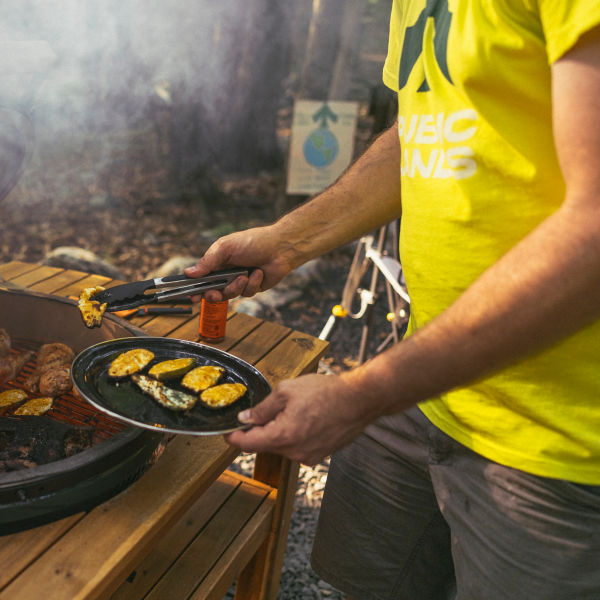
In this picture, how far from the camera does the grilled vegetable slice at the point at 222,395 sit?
1.65 meters

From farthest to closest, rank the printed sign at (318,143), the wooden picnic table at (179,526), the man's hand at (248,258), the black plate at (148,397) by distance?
the printed sign at (318,143)
the man's hand at (248,258)
the black plate at (148,397)
the wooden picnic table at (179,526)

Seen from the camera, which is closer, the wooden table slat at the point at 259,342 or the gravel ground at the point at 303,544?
the wooden table slat at the point at 259,342

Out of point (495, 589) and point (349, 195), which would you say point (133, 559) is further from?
point (349, 195)

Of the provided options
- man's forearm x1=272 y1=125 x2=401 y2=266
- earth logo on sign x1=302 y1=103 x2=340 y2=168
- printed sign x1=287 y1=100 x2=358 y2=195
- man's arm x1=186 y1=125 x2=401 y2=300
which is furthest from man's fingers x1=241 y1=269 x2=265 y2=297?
earth logo on sign x1=302 y1=103 x2=340 y2=168

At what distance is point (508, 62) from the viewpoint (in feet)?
3.95

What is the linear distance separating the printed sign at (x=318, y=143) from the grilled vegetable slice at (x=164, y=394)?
3438mm

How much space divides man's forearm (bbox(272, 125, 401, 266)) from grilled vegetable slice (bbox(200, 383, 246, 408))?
562 millimetres

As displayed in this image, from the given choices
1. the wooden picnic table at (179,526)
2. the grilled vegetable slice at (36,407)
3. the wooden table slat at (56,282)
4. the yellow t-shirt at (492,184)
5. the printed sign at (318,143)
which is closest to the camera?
the yellow t-shirt at (492,184)

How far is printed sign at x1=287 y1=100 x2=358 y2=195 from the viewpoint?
4906 mm

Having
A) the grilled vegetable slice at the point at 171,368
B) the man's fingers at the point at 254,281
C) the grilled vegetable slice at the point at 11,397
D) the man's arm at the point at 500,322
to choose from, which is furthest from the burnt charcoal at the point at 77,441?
the man's fingers at the point at 254,281

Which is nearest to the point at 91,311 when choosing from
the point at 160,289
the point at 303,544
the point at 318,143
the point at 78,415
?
the point at 160,289

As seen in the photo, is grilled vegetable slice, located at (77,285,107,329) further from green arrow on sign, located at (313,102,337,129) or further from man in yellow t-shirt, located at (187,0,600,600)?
green arrow on sign, located at (313,102,337,129)

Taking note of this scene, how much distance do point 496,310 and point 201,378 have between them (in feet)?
3.04

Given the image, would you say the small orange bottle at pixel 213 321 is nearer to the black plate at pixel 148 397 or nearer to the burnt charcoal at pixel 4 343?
the black plate at pixel 148 397
